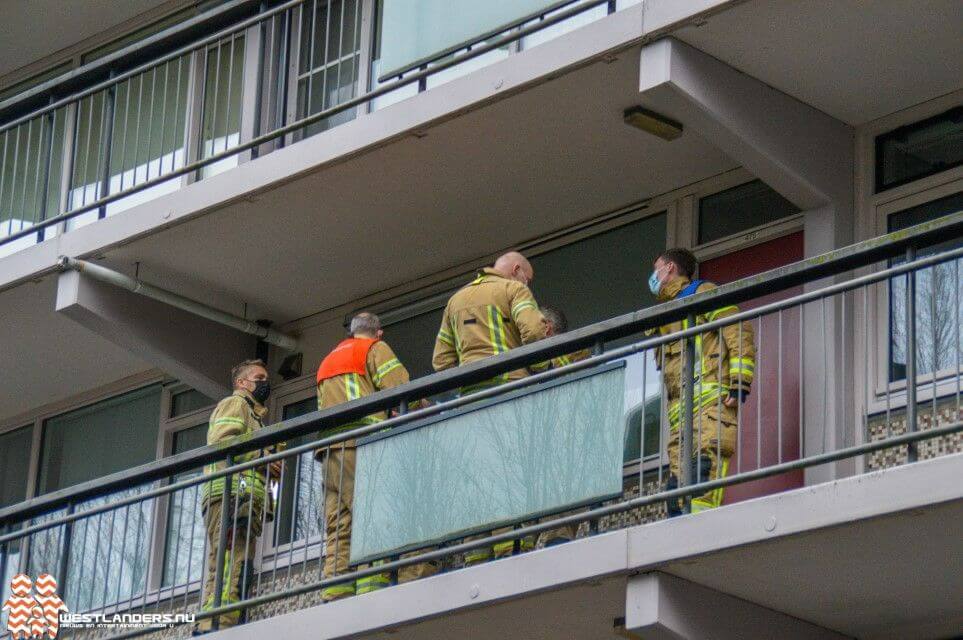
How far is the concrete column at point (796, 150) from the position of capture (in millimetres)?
10914

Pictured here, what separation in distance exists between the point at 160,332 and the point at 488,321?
327 centimetres

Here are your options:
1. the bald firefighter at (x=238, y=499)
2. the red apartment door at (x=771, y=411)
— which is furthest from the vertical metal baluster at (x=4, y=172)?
the red apartment door at (x=771, y=411)

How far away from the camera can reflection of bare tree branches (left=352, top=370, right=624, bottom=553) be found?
10.0m

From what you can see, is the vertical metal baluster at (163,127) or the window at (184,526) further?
the window at (184,526)

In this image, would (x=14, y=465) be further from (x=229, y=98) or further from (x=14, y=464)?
(x=229, y=98)

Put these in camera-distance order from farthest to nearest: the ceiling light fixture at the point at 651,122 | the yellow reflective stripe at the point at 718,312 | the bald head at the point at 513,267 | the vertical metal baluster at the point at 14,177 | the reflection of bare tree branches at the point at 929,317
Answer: the vertical metal baluster at the point at 14,177 < the bald head at the point at 513,267 < the ceiling light fixture at the point at 651,122 < the reflection of bare tree branches at the point at 929,317 < the yellow reflective stripe at the point at 718,312

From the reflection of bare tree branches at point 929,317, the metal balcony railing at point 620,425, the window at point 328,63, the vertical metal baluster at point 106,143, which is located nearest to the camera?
the metal balcony railing at point 620,425

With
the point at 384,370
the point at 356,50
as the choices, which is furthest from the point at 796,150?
the point at 356,50

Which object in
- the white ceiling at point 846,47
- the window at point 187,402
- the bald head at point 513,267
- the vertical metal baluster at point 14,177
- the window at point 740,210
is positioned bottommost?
the bald head at point 513,267

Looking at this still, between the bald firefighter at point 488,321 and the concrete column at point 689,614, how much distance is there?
174cm

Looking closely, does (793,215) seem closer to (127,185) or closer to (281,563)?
(281,563)

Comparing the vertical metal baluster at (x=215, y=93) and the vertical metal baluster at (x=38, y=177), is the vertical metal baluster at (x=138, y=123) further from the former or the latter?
the vertical metal baluster at (x=38, y=177)

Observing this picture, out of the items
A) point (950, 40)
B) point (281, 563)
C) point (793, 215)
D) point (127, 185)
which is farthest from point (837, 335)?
point (127, 185)

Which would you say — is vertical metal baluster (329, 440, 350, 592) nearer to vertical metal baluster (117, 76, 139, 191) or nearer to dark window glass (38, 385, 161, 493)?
vertical metal baluster (117, 76, 139, 191)
